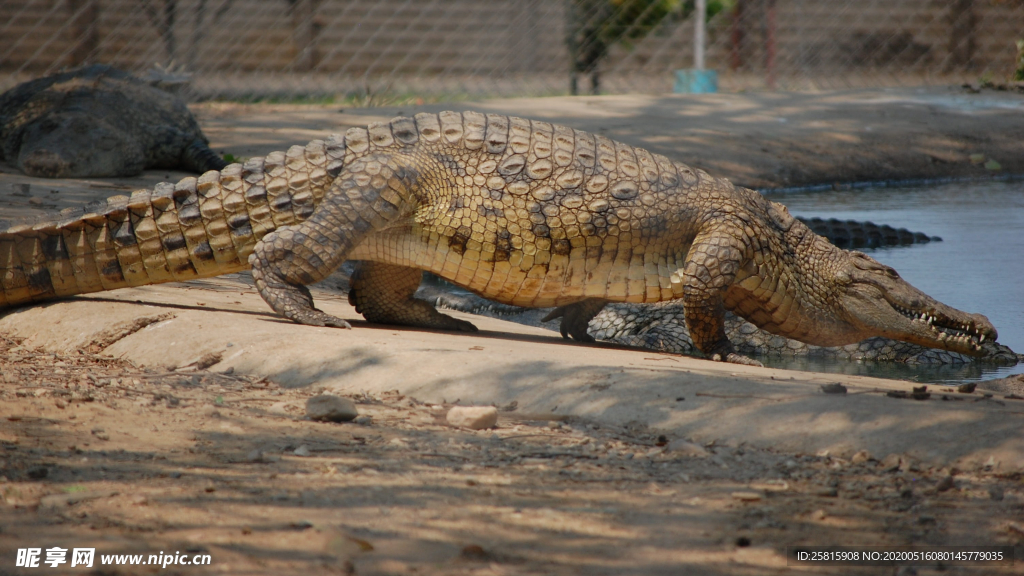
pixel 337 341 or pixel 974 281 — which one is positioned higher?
pixel 337 341

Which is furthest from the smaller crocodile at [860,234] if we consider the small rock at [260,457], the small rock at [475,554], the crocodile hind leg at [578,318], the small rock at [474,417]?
the small rock at [475,554]

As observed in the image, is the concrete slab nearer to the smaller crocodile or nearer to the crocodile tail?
the crocodile tail

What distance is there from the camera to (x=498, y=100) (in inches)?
509

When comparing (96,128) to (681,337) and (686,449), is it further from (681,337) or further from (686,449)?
(686,449)

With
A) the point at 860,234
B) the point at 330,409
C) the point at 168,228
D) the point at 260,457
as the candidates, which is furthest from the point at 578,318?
the point at 860,234

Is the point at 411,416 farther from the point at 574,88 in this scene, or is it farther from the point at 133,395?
the point at 574,88

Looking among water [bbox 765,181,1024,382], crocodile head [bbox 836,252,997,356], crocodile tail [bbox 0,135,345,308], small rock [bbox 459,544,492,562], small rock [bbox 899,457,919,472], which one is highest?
crocodile tail [bbox 0,135,345,308]

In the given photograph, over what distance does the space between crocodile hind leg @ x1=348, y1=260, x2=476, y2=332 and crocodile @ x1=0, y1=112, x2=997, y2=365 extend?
1 cm

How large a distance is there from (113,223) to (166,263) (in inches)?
12.8

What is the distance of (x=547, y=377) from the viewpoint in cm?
366

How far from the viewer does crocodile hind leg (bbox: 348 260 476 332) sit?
509cm

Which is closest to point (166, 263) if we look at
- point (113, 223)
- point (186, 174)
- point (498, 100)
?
point (113, 223)

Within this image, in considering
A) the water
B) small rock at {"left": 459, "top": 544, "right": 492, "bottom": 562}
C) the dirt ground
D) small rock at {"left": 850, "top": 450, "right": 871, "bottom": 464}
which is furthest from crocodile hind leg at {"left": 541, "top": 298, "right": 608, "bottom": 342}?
small rock at {"left": 459, "top": 544, "right": 492, "bottom": 562}

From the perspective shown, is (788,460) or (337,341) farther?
(337,341)
